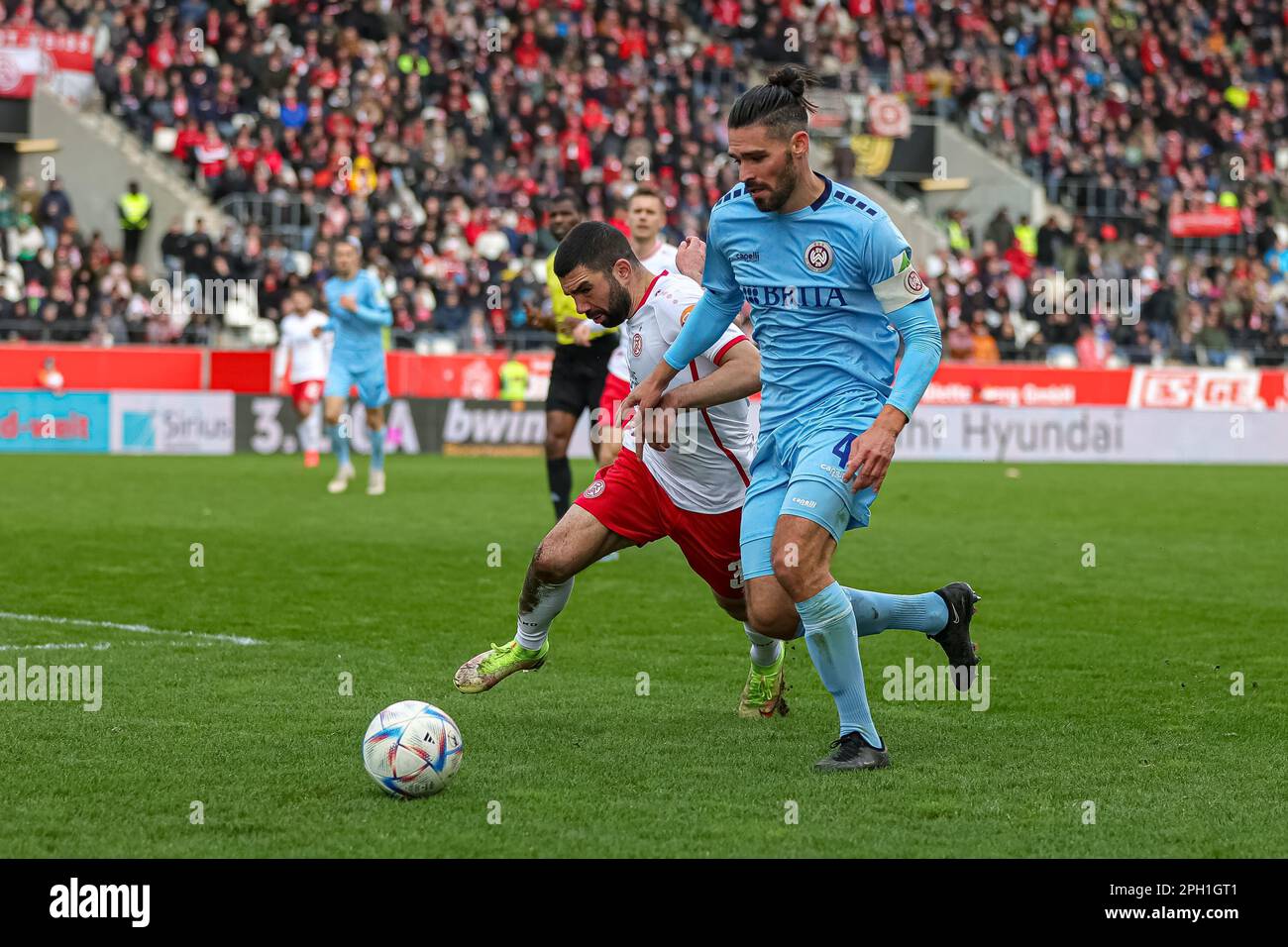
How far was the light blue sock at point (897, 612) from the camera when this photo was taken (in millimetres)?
6531

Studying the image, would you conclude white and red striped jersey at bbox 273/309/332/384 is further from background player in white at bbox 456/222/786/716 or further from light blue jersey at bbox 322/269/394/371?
background player in white at bbox 456/222/786/716

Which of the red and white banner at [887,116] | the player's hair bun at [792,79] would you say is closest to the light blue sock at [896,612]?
the player's hair bun at [792,79]

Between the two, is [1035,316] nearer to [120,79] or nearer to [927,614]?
[120,79]

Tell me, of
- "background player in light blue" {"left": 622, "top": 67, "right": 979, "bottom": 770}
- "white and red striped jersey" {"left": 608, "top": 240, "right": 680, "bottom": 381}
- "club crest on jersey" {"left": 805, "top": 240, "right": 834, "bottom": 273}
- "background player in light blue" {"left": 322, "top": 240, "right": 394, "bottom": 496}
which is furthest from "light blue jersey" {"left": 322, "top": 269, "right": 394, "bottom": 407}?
"club crest on jersey" {"left": 805, "top": 240, "right": 834, "bottom": 273}

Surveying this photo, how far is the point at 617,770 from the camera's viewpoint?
5.90 meters

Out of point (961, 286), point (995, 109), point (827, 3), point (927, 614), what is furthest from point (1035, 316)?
point (927, 614)

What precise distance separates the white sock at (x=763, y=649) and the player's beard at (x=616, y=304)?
1.33 m

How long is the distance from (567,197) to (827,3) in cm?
2701

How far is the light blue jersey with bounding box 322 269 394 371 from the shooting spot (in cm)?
1814

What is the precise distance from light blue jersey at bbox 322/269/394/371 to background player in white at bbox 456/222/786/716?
452 inches

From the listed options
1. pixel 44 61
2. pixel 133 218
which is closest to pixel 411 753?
pixel 133 218

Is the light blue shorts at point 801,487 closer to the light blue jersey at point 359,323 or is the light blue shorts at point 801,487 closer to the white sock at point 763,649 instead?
the white sock at point 763,649

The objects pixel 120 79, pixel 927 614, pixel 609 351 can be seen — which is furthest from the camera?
pixel 120 79

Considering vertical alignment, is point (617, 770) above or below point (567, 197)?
below
